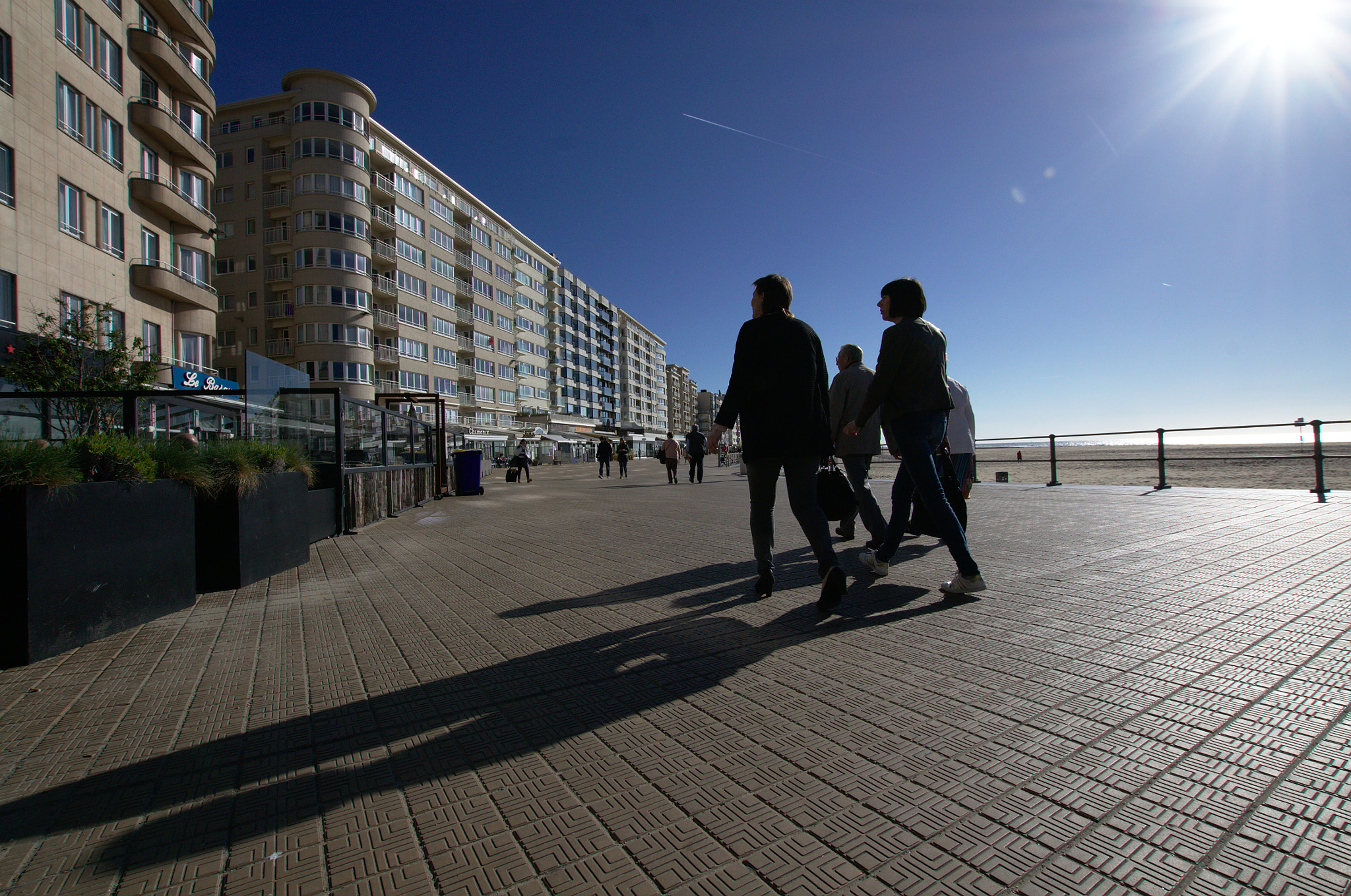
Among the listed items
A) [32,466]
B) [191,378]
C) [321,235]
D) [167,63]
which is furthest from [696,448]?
[321,235]

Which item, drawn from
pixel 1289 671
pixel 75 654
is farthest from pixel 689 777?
pixel 75 654

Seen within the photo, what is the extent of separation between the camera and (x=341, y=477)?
308 inches

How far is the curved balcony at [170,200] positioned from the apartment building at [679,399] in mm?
125994

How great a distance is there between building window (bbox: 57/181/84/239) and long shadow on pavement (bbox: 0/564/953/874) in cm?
2459

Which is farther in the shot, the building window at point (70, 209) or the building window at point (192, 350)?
the building window at point (192, 350)

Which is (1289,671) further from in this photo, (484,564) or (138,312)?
(138,312)

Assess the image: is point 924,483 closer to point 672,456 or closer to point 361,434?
point 361,434

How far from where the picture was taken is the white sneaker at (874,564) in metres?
4.45

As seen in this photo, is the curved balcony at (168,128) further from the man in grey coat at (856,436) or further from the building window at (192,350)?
the man in grey coat at (856,436)

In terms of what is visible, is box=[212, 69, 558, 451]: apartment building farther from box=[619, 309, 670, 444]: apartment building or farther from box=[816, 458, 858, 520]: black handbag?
box=[619, 309, 670, 444]: apartment building

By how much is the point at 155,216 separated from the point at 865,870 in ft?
102

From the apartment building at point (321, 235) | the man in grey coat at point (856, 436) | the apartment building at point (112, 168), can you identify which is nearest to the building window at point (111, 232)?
the apartment building at point (112, 168)

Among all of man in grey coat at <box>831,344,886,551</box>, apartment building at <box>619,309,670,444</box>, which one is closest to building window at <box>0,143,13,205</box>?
man in grey coat at <box>831,344,886,551</box>

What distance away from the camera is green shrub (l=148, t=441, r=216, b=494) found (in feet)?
13.4
